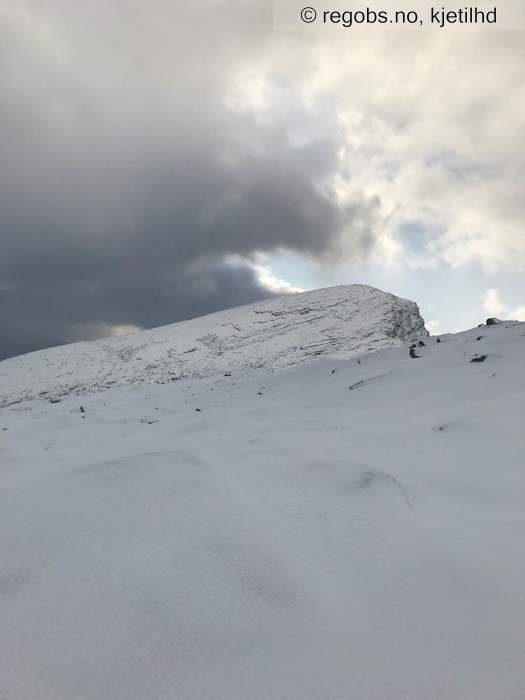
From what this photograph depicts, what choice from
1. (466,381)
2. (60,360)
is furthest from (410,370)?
(60,360)

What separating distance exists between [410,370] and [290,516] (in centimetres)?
321

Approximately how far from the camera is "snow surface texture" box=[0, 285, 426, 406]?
16.2m

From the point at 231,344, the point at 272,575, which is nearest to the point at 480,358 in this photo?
the point at 272,575

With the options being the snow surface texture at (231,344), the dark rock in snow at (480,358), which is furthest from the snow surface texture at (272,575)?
the snow surface texture at (231,344)

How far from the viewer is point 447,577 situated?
46.5 inches

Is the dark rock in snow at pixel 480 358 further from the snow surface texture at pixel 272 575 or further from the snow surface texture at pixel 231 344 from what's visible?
the snow surface texture at pixel 231 344

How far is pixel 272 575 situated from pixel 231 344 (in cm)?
1779

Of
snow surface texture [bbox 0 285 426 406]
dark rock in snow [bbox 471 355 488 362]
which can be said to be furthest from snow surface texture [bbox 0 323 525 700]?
snow surface texture [bbox 0 285 426 406]

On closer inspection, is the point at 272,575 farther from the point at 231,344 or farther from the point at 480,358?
the point at 231,344

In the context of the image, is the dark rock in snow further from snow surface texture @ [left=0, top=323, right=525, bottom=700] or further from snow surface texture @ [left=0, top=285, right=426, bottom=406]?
snow surface texture @ [left=0, top=285, right=426, bottom=406]

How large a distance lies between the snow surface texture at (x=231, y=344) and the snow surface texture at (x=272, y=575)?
40.6 ft

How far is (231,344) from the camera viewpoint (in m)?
18.9

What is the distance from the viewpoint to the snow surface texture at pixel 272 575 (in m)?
0.90

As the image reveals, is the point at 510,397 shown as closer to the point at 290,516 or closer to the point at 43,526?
the point at 290,516
